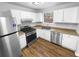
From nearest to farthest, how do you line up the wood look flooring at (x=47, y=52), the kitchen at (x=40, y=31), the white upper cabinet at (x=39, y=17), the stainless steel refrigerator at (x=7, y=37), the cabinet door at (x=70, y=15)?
1. the stainless steel refrigerator at (x=7, y=37)
2. the kitchen at (x=40, y=31)
3. the wood look flooring at (x=47, y=52)
4. the cabinet door at (x=70, y=15)
5. the white upper cabinet at (x=39, y=17)

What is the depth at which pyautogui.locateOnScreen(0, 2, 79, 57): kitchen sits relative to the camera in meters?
1.29

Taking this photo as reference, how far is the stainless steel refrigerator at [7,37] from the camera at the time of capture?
1156 millimetres

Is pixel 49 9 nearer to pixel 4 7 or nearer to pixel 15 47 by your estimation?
pixel 4 7

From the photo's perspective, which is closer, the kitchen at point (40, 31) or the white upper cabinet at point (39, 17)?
the kitchen at point (40, 31)

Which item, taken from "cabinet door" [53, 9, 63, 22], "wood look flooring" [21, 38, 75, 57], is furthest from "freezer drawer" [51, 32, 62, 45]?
"cabinet door" [53, 9, 63, 22]

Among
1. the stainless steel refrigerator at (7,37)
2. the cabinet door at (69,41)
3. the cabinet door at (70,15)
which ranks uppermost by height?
the cabinet door at (70,15)

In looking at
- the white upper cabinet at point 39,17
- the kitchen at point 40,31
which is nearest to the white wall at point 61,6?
the kitchen at point 40,31

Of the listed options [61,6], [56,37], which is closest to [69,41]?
[56,37]

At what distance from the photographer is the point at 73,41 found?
6.30ft

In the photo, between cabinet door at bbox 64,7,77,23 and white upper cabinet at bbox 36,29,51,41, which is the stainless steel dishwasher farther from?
cabinet door at bbox 64,7,77,23

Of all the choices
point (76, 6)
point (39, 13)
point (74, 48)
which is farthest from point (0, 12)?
point (74, 48)

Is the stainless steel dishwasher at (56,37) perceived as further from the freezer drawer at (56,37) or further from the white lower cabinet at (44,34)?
the white lower cabinet at (44,34)

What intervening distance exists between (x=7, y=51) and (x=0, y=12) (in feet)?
3.94

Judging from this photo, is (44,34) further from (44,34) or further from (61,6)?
(61,6)
